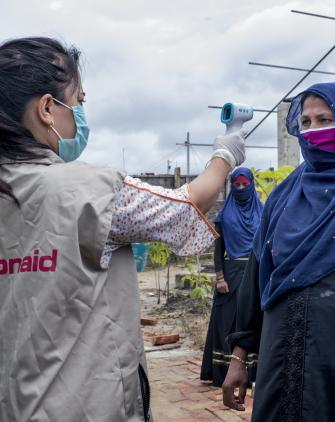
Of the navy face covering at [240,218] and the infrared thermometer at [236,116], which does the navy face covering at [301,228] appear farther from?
the navy face covering at [240,218]

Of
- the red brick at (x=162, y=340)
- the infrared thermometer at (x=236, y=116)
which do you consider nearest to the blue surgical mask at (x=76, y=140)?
the infrared thermometer at (x=236, y=116)

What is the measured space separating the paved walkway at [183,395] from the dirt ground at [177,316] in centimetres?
59

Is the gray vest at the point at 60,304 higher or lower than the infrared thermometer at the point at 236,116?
lower

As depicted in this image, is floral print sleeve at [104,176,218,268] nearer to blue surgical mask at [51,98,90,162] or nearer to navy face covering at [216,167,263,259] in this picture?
blue surgical mask at [51,98,90,162]

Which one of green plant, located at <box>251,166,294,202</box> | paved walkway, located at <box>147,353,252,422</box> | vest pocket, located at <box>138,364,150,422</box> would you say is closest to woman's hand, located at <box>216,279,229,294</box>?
paved walkway, located at <box>147,353,252,422</box>

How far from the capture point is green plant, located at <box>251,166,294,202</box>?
6305mm

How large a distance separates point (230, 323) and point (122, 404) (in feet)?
11.5

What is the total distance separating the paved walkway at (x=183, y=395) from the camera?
3820 millimetres

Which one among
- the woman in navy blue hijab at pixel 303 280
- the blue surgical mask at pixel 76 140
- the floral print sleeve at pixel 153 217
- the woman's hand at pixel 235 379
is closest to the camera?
the floral print sleeve at pixel 153 217

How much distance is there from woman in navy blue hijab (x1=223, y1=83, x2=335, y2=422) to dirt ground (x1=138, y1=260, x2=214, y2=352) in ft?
13.6

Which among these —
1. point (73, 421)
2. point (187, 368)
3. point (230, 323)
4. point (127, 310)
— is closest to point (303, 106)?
point (127, 310)

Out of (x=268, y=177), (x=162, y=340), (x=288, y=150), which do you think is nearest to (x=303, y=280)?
(x=162, y=340)

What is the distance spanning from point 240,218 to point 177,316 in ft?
10.6

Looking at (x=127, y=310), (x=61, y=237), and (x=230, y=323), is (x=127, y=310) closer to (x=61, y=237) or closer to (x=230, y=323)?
(x=61, y=237)
